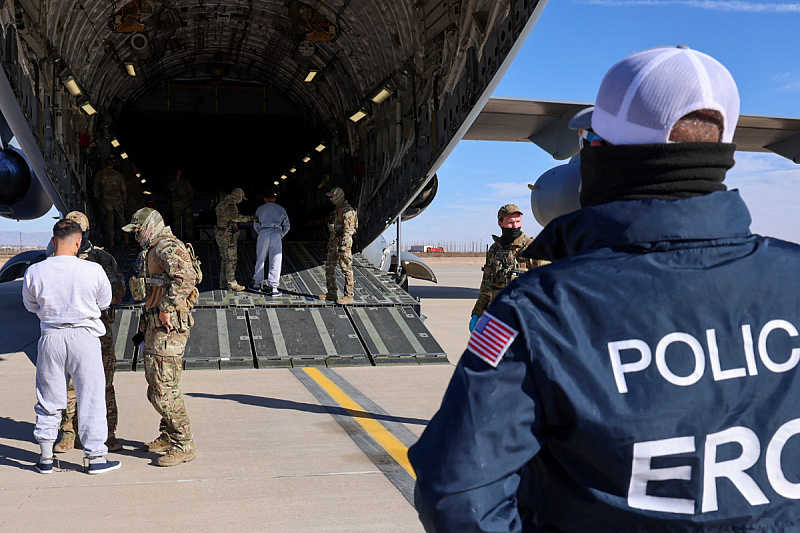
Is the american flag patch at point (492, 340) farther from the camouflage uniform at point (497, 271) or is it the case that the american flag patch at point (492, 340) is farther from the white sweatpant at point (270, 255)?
the white sweatpant at point (270, 255)

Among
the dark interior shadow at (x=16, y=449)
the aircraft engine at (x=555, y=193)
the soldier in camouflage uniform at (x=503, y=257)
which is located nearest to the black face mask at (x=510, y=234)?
the soldier in camouflage uniform at (x=503, y=257)

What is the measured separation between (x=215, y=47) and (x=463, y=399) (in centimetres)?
1692

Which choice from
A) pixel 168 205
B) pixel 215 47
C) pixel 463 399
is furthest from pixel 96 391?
pixel 168 205

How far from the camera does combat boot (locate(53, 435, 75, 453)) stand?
Result: 5438mm

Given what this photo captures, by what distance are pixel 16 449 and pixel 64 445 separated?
1.15ft

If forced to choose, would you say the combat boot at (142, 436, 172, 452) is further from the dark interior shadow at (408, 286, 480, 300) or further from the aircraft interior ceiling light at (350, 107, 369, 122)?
the dark interior shadow at (408, 286, 480, 300)

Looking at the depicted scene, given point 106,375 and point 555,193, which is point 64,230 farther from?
point 555,193

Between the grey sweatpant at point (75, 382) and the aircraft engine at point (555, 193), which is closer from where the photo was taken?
the grey sweatpant at point (75, 382)

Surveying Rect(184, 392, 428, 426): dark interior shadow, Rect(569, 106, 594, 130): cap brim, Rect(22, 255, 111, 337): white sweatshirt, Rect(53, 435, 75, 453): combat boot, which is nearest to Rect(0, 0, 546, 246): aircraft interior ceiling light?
Rect(22, 255, 111, 337): white sweatshirt

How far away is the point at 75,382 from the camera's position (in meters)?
4.96

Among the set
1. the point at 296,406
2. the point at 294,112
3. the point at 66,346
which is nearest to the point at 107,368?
the point at 66,346

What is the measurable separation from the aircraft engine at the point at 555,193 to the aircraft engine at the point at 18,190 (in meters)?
9.97

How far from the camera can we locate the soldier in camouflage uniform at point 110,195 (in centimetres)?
1368

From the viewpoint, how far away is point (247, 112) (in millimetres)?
20531
